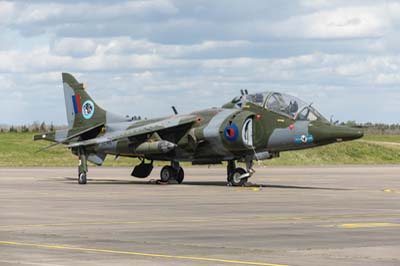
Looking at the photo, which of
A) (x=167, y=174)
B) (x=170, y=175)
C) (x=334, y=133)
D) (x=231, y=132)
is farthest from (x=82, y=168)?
(x=334, y=133)

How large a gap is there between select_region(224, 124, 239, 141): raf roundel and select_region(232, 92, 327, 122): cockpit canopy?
121 cm

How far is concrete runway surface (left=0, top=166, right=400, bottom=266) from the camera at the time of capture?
14953 mm

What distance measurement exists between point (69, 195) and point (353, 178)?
18710 millimetres

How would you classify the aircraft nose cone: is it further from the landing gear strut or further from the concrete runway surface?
the landing gear strut

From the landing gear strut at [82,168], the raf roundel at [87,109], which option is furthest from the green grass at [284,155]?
the landing gear strut at [82,168]

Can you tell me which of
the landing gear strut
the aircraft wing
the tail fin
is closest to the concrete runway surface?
the aircraft wing

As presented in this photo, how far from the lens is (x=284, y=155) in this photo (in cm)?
7331

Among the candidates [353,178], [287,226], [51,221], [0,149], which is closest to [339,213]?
[287,226]

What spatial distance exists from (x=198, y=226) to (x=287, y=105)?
15960mm

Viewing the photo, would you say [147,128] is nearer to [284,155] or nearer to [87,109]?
[87,109]

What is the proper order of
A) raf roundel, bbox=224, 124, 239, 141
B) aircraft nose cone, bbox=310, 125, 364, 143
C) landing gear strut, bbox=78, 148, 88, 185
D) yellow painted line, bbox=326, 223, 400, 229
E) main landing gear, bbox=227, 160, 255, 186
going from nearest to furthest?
yellow painted line, bbox=326, 223, 400, 229 < aircraft nose cone, bbox=310, 125, 364, 143 < raf roundel, bbox=224, 124, 239, 141 < main landing gear, bbox=227, 160, 255, 186 < landing gear strut, bbox=78, 148, 88, 185

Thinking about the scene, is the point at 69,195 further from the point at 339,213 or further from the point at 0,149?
the point at 0,149

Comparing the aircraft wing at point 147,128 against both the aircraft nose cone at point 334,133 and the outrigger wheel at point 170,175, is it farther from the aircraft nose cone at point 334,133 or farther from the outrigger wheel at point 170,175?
the aircraft nose cone at point 334,133

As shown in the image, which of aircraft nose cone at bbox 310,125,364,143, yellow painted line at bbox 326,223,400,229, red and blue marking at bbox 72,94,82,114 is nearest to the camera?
yellow painted line at bbox 326,223,400,229
